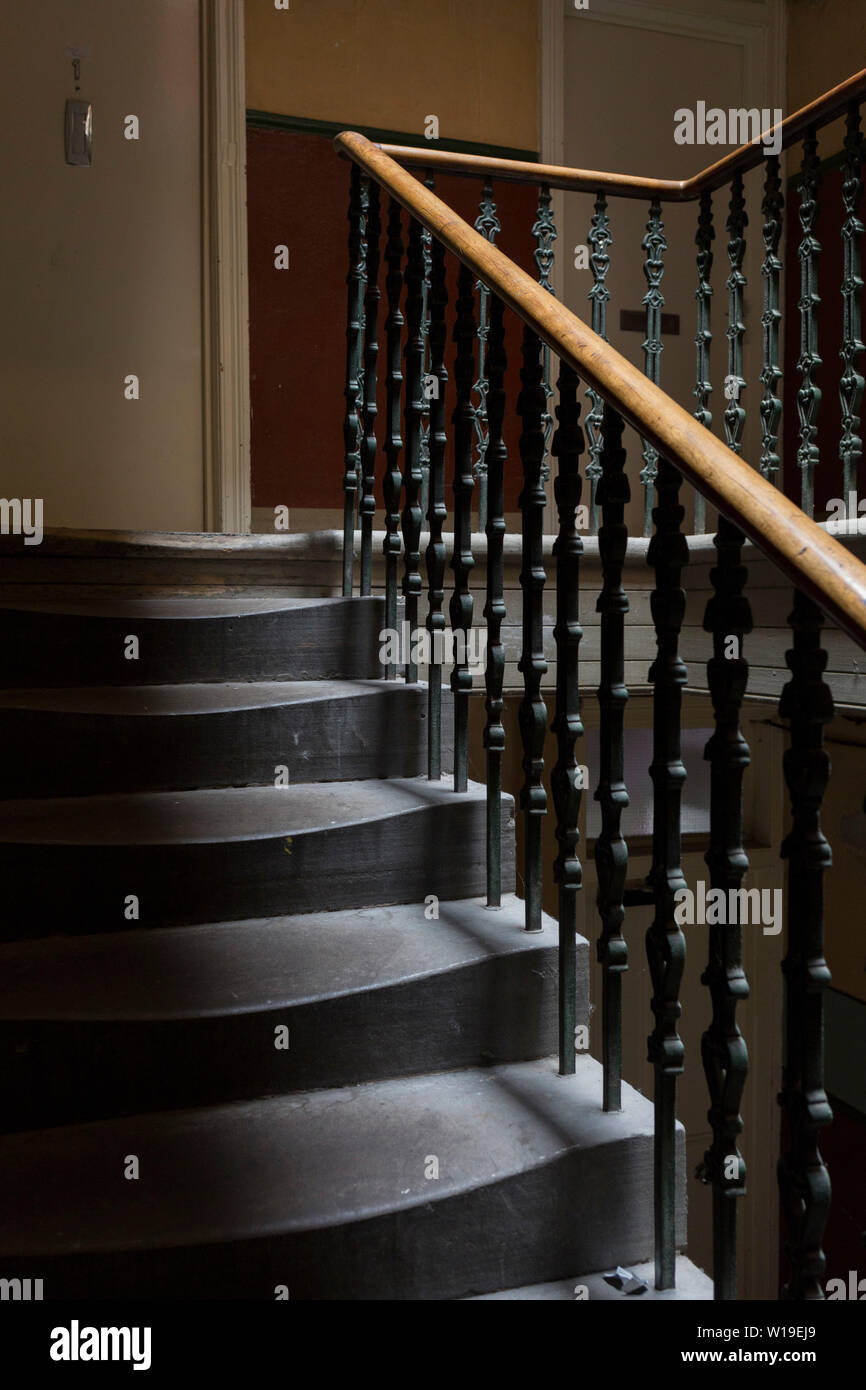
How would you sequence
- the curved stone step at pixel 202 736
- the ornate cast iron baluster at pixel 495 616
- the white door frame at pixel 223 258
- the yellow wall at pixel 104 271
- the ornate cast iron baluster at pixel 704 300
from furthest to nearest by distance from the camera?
the white door frame at pixel 223 258
the yellow wall at pixel 104 271
the ornate cast iron baluster at pixel 704 300
the curved stone step at pixel 202 736
the ornate cast iron baluster at pixel 495 616

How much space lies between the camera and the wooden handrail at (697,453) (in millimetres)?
1009

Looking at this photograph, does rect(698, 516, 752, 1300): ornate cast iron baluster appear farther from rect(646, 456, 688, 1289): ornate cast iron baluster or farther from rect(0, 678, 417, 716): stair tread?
rect(0, 678, 417, 716): stair tread

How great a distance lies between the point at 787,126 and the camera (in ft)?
8.48

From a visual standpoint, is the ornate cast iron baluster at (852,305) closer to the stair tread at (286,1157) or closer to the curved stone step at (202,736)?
the curved stone step at (202,736)

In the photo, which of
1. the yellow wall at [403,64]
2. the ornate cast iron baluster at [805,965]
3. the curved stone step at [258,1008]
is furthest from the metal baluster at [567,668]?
the yellow wall at [403,64]

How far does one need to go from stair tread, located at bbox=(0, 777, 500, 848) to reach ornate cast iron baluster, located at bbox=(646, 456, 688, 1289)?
59 centimetres

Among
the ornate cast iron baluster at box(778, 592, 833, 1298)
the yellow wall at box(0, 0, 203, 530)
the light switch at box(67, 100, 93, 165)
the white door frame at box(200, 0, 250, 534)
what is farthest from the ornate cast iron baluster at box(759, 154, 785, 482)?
the light switch at box(67, 100, 93, 165)

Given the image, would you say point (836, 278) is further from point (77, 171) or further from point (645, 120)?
point (77, 171)

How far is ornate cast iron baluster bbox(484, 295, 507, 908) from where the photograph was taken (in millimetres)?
1726

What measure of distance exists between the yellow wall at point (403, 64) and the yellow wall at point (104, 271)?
0.35 meters

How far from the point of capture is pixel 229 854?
1.70m

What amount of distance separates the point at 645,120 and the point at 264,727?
405 centimetres

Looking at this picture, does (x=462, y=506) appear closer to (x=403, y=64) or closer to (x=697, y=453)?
(x=697, y=453)

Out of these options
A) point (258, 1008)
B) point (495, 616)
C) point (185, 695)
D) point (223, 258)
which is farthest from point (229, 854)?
point (223, 258)
